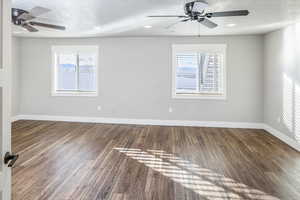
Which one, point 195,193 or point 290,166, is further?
point 290,166

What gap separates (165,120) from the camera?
6.54 meters

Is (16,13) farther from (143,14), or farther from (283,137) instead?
(283,137)

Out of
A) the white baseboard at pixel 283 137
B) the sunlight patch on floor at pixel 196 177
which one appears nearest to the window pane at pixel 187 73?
the white baseboard at pixel 283 137

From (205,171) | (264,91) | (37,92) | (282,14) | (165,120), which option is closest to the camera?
(205,171)

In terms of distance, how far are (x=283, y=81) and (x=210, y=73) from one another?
6.48 feet

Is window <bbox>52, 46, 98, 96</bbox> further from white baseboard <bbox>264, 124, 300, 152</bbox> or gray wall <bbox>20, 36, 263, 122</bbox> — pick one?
white baseboard <bbox>264, 124, 300, 152</bbox>

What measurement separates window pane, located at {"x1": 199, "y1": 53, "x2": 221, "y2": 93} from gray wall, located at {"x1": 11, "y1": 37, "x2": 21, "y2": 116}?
5.66 meters

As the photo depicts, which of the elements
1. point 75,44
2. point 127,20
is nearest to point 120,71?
point 75,44

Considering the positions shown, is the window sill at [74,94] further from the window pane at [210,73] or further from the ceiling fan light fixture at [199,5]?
the ceiling fan light fixture at [199,5]

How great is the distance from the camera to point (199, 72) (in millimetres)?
6508

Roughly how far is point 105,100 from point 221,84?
3514 mm

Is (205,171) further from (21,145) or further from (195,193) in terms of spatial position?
(21,145)

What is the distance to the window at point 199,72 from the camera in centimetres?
632

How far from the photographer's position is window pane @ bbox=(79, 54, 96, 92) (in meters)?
6.95
